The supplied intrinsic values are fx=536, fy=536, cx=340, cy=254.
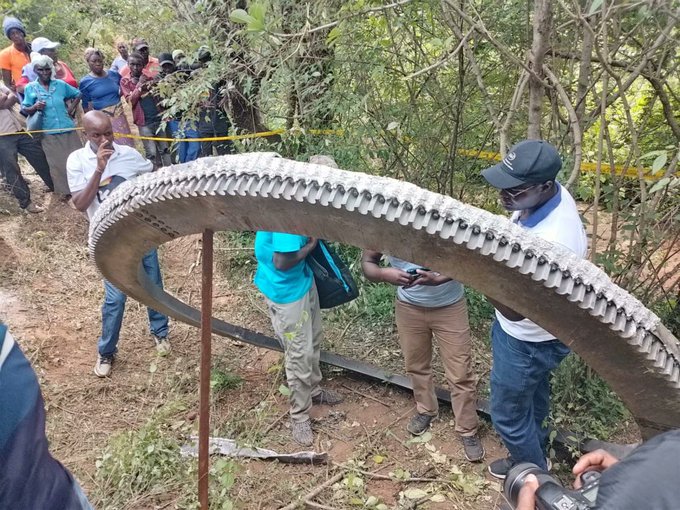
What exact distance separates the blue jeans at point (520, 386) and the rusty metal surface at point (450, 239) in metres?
0.69

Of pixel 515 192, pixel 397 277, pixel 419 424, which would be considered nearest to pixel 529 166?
pixel 515 192

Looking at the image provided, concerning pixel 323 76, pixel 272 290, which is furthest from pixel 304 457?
pixel 323 76

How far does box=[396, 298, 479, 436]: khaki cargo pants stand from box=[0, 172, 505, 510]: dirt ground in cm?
29

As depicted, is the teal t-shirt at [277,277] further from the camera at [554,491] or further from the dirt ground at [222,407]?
the camera at [554,491]

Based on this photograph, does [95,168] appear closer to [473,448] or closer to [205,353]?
[205,353]

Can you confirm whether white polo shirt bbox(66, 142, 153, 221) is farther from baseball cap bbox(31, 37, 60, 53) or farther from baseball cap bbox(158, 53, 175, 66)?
baseball cap bbox(31, 37, 60, 53)

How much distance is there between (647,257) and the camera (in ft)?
10.9

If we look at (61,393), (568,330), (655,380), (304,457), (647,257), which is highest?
(568,330)

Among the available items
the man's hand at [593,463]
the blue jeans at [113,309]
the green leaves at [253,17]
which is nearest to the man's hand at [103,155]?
the blue jeans at [113,309]

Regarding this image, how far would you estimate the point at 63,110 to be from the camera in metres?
6.66

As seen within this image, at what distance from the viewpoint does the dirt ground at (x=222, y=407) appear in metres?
3.02

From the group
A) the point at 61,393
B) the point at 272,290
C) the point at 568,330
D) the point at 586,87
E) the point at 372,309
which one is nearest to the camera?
the point at 568,330

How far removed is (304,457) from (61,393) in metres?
1.91

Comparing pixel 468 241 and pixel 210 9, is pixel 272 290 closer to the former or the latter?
pixel 468 241
